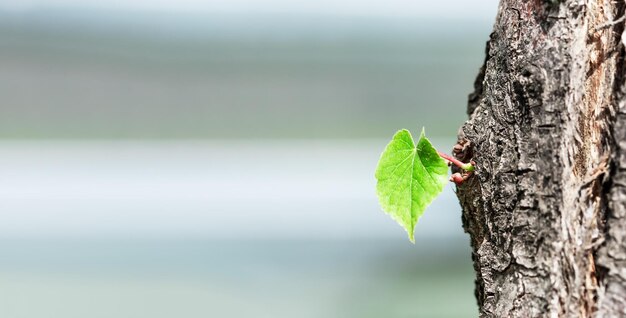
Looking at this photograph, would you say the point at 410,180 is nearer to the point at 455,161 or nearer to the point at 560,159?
the point at 455,161

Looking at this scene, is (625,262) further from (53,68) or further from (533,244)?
(53,68)

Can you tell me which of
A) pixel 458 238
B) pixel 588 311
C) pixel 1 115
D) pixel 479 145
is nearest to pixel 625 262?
pixel 588 311

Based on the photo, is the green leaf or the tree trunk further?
the green leaf

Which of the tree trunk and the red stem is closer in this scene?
the tree trunk

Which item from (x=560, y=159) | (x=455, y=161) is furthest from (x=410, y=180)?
(x=560, y=159)

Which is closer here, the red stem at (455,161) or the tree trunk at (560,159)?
the tree trunk at (560,159)

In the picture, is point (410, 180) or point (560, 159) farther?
point (410, 180)
